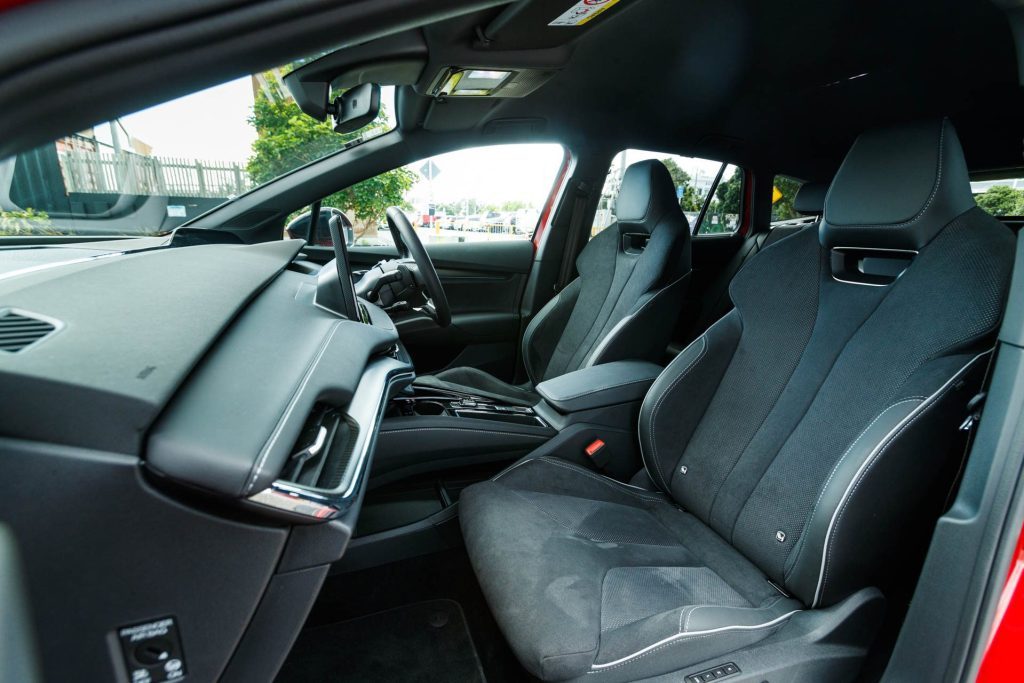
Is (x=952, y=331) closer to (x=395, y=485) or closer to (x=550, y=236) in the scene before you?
(x=395, y=485)

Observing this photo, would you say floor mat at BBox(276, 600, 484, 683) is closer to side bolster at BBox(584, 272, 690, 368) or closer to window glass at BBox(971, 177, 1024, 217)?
side bolster at BBox(584, 272, 690, 368)

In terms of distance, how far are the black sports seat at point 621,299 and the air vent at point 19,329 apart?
4.66 ft

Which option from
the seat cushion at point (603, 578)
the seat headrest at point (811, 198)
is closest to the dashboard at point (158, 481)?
the seat cushion at point (603, 578)

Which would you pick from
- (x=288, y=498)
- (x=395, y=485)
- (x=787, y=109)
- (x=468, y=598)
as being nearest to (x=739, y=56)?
(x=787, y=109)

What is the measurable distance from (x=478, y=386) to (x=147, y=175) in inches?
53.6

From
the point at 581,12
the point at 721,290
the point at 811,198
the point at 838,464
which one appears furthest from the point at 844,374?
the point at 721,290

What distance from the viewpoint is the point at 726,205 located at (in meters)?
3.71

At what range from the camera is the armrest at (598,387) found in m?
1.83

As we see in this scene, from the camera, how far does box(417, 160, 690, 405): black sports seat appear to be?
2.15 m

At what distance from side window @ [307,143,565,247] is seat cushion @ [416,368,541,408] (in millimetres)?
673

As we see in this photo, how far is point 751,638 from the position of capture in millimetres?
1117

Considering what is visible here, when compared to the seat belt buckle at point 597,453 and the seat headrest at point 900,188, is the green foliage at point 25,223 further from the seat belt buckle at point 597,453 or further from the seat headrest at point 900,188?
the seat headrest at point 900,188

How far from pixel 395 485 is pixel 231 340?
92cm

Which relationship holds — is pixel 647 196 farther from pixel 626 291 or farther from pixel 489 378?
pixel 489 378
